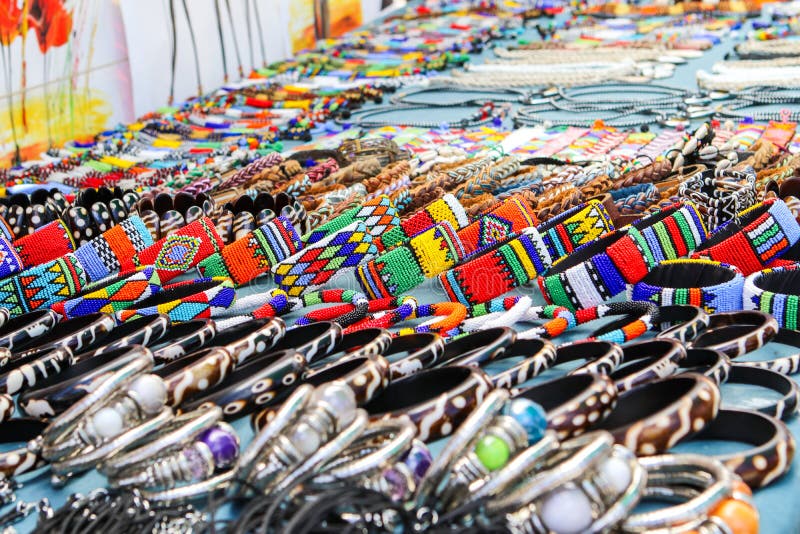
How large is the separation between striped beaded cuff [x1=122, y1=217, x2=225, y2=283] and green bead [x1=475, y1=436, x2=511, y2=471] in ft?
4.66

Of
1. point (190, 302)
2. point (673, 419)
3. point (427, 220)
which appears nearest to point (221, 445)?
point (673, 419)

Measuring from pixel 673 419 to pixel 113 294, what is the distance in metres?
1.33

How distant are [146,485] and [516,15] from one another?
7243 mm

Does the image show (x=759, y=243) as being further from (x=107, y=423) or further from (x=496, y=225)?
(x=107, y=423)

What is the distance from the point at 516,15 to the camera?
7.96 metres

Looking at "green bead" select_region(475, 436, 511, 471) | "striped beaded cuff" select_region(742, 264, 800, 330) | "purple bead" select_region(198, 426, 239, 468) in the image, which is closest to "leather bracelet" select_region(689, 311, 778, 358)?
"striped beaded cuff" select_region(742, 264, 800, 330)

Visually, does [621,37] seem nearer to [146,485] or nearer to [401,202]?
[401,202]

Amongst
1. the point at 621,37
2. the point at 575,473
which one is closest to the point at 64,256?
the point at 575,473

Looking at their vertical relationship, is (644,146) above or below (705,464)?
below

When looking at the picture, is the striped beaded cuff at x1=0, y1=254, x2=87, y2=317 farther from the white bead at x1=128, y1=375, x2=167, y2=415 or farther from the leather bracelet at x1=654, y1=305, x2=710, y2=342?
the leather bracelet at x1=654, y1=305, x2=710, y2=342

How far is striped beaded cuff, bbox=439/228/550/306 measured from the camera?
6.98ft

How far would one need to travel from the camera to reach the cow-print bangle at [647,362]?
141 cm

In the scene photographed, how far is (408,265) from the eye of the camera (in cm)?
221

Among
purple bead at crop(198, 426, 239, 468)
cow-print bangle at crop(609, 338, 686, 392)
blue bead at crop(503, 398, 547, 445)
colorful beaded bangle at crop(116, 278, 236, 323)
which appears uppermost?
blue bead at crop(503, 398, 547, 445)
